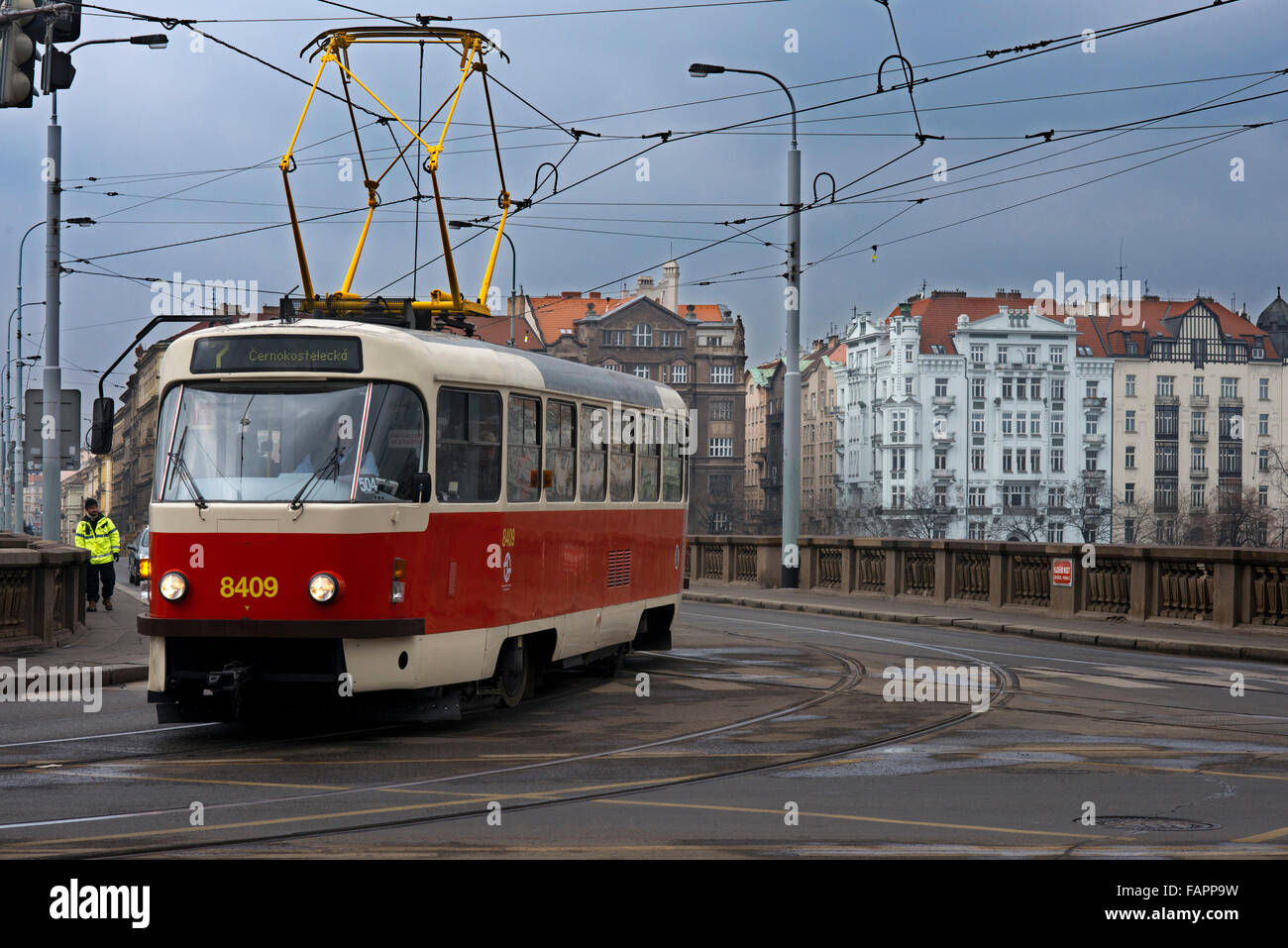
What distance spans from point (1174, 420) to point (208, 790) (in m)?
125

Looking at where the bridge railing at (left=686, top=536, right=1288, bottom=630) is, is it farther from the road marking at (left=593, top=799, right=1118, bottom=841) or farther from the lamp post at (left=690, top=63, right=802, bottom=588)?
the road marking at (left=593, top=799, right=1118, bottom=841)

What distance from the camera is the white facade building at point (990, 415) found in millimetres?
123688

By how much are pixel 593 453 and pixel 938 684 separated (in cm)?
395

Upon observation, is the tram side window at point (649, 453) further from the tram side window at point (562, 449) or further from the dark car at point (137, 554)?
the dark car at point (137, 554)

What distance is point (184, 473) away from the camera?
11.8 m

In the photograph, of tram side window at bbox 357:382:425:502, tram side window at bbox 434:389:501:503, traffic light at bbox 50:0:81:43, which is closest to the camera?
tram side window at bbox 357:382:425:502

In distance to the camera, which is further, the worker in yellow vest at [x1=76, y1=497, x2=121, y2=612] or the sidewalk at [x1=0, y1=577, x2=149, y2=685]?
the worker in yellow vest at [x1=76, y1=497, x2=121, y2=612]

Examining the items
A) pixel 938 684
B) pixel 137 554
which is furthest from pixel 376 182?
pixel 137 554

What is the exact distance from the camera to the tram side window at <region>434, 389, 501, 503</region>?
1216cm

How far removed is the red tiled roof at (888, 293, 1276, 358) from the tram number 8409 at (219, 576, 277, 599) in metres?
115

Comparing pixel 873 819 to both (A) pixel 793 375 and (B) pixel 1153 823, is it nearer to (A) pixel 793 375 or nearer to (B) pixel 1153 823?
(B) pixel 1153 823

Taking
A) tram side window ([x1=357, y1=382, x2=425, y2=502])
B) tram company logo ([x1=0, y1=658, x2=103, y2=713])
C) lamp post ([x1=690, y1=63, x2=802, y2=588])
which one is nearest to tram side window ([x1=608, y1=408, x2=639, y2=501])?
tram side window ([x1=357, y1=382, x2=425, y2=502])

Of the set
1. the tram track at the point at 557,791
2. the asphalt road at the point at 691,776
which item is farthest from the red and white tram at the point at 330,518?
the tram track at the point at 557,791
